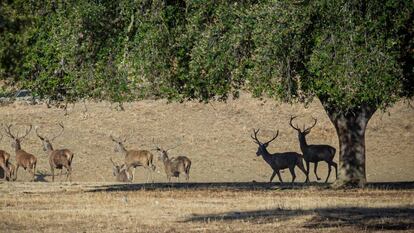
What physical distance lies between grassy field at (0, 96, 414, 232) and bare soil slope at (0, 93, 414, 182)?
46 millimetres

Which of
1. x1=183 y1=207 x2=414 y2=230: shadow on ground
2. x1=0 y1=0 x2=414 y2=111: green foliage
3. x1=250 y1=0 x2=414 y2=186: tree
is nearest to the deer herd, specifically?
x1=0 y1=0 x2=414 y2=111: green foliage

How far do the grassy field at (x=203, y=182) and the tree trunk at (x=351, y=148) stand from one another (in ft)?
2.28

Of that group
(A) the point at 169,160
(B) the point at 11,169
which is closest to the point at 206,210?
(A) the point at 169,160

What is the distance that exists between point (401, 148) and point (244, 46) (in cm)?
2175

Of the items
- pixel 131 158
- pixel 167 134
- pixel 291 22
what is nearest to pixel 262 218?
pixel 291 22

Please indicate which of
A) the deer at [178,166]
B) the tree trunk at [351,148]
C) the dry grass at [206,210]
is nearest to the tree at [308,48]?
the dry grass at [206,210]

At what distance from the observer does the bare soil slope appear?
130ft

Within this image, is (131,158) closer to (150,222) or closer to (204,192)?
(204,192)

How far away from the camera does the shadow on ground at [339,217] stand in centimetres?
1811

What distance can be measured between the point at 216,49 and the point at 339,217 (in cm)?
509

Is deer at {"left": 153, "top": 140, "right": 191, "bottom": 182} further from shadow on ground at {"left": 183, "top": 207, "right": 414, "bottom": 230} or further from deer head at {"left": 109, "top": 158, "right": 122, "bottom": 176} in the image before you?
shadow on ground at {"left": 183, "top": 207, "right": 414, "bottom": 230}

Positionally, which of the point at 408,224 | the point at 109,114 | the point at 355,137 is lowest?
the point at 408,224

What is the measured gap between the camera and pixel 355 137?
28.8m

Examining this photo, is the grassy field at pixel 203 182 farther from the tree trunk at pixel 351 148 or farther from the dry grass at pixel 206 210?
the tree trunk at pixel 351 148
